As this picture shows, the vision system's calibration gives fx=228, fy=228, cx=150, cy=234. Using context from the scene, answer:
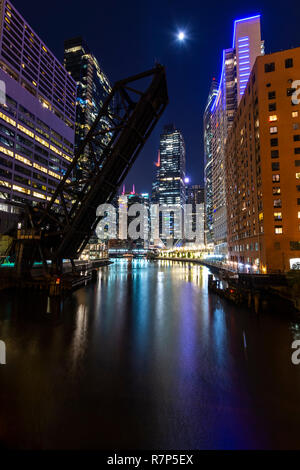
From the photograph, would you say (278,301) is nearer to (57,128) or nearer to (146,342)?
(146,342)

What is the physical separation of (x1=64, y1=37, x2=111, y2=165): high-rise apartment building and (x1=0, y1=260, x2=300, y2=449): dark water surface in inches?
5991

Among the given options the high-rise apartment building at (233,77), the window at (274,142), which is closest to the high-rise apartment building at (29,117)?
the window at (274,142)

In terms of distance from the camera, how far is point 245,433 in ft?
18.7

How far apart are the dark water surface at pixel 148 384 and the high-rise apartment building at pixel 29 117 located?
55.2 m

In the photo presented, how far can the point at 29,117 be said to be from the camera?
74.1 m

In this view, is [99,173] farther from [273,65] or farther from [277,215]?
[273,65]

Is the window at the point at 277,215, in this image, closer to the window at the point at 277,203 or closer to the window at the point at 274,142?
the window at the point at 277,203

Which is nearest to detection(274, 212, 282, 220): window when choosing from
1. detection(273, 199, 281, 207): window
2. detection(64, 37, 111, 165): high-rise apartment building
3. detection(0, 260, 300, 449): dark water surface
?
detection(273, 199, 281, 207): window

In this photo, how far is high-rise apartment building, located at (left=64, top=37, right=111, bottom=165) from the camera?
479 ft

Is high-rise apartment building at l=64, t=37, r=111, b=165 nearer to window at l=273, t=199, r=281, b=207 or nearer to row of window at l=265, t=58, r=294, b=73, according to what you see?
row of window at l=265, t=58, r=294, b=73

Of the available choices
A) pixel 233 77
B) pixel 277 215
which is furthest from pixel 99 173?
pixel 233 77

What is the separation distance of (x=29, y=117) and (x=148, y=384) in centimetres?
8824

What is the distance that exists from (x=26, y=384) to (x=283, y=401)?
27.2 ft

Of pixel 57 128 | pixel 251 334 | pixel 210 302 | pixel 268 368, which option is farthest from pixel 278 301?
pixel 57 128
